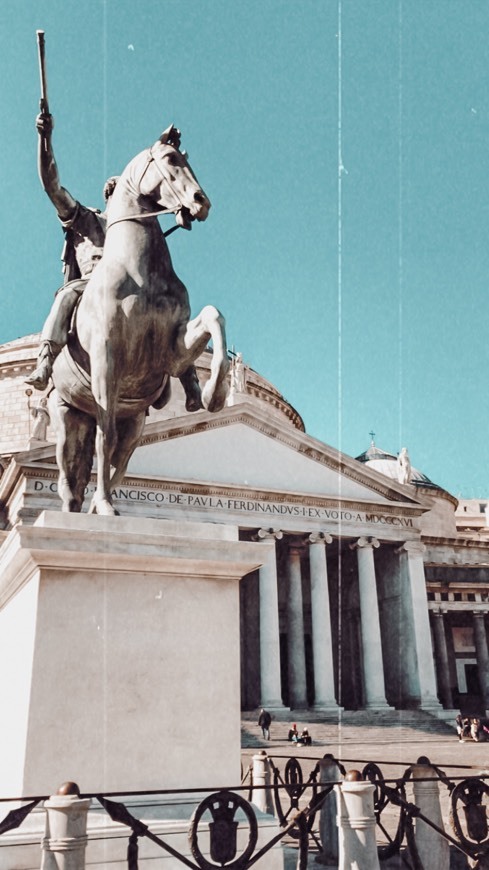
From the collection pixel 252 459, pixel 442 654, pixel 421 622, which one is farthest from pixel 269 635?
pixel 442 654

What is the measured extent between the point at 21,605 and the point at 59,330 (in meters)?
2.04

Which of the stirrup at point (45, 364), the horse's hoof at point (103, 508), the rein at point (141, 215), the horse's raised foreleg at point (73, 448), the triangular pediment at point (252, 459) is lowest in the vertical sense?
the horse's hoof at point (103, 508)

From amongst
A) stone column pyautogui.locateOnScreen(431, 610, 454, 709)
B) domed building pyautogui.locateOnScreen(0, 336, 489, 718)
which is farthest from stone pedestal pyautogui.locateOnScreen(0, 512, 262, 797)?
stone column pyautogui.locateOnScreen(431, 610, 454, 709)

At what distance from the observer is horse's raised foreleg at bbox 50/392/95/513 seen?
6012mm

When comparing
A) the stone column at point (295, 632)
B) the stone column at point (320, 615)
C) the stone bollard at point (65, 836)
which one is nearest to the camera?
the stone bollard at point (65, 836)

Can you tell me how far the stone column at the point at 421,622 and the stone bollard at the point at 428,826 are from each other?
31.7 meters

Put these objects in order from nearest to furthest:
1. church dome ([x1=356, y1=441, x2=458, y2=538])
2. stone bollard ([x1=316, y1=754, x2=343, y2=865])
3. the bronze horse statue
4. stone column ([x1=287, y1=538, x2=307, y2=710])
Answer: the bronze horse statue
stone bollard ([x1=316, y1=754, x2=343, y2=865])
stone column ([x1=287, y1=538, x2=307, y2=710])
church dome ([x1=356, y1=441, x2=458, y2=538])

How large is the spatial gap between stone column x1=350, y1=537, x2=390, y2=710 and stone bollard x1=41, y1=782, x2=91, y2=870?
109 ft

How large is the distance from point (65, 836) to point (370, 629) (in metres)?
34.6

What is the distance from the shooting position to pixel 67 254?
6.67 m

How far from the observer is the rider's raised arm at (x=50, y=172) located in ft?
19.3

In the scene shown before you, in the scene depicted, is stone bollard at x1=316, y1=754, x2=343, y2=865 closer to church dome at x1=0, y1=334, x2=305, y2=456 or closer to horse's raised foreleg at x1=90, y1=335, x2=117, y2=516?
horse's raised foreleg at x1=90, y1=335, x2=117, y2=516

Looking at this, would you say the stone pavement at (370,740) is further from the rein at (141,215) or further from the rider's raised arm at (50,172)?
the rein at (141,215)

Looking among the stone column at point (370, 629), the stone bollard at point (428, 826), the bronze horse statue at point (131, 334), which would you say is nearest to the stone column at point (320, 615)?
the stone column at point (370, 629)
